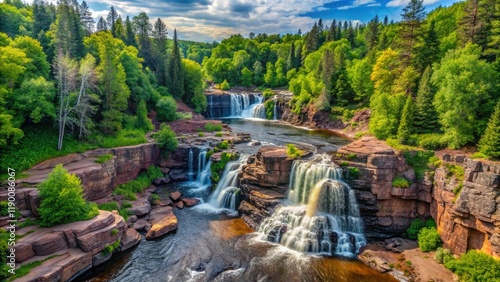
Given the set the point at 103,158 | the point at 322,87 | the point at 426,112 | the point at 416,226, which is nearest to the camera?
the point at 416,226

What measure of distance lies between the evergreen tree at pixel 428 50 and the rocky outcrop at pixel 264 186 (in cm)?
2190

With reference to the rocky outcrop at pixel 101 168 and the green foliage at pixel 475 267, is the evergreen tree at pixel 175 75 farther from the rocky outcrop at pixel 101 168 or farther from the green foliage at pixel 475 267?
the green foliage at pixel 475 267

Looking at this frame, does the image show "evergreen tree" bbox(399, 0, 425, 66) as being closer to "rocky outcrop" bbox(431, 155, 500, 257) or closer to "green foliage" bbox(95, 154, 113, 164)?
"rocky outcrop" bbox(431, 155, 500, 257)

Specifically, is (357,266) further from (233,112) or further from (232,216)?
(233,112)

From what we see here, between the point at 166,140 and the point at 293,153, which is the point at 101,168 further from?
the point at 293,153

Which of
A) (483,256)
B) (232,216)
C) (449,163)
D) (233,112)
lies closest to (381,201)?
(449,163)

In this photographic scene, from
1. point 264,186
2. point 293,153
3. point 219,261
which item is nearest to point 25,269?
point 219,261

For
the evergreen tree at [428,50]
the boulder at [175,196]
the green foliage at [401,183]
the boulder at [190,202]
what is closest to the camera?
the green foliage at [401,183]

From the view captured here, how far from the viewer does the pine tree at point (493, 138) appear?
21484mm

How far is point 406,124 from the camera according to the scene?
29.7 metres

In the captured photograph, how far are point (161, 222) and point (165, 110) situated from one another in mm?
25564

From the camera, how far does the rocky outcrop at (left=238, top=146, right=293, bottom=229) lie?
91.4 ft

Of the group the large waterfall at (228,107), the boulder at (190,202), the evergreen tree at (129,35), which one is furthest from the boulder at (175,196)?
the evergreen tree at (129,35)

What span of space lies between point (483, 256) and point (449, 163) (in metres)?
7.66
